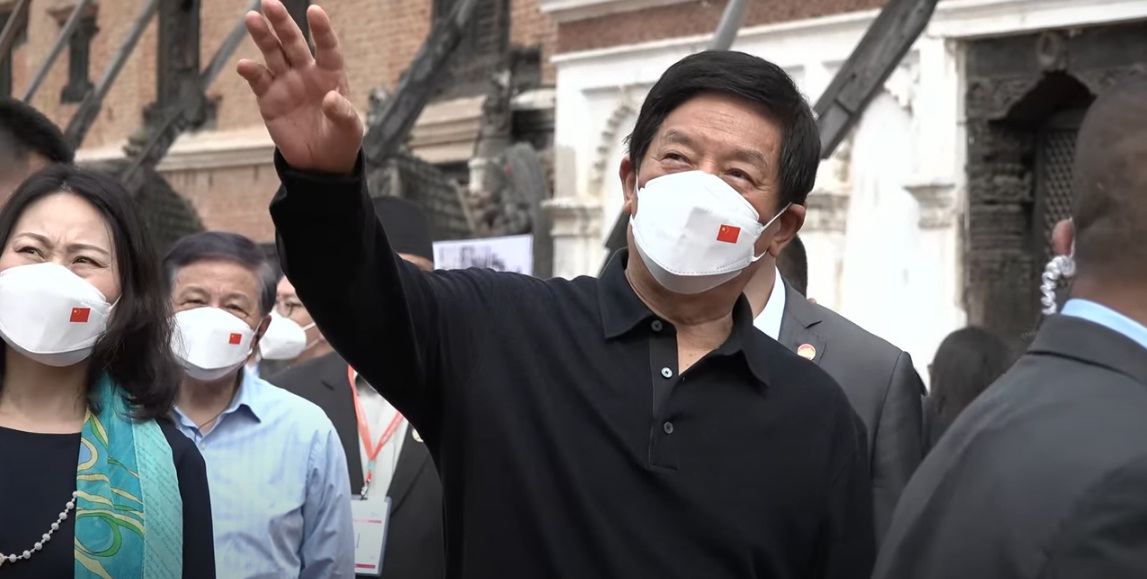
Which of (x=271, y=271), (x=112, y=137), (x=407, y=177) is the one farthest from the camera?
(x=112, y=137)

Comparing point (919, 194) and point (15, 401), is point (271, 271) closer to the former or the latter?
point (15, 401)

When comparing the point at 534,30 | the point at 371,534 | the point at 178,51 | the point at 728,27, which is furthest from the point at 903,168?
the point at 371,534

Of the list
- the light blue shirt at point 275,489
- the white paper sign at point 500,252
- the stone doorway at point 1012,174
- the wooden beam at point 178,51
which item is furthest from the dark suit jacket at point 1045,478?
the wooden beam at point 178,51

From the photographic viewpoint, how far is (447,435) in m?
2.34

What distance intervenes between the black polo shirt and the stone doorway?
6.85m

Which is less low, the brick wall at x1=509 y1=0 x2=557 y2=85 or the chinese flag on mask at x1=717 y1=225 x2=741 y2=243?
the brick wall at x1=509 y1=0 x2=557 y2=85

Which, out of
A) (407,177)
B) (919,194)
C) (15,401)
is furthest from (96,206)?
(407,177)

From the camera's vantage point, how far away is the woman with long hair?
8.96 ft

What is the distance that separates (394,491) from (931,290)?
569cm

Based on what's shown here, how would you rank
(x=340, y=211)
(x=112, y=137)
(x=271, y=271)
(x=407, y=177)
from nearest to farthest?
1. (x=340, y=211)
2. (x=271, y=271)
3. (x=407, y=177)
4. (x=112, y=137)

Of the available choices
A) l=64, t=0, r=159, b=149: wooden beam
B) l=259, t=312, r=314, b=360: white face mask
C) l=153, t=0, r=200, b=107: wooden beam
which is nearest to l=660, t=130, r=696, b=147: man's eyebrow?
l=259, t=312, r=314, b=360: white face mask

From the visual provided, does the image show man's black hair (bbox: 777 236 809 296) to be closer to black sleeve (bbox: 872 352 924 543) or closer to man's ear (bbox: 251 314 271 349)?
black sleeve (bbox: 872 352 924 543)

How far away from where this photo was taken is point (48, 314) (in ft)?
9.18

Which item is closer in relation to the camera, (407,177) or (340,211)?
(340,211)
